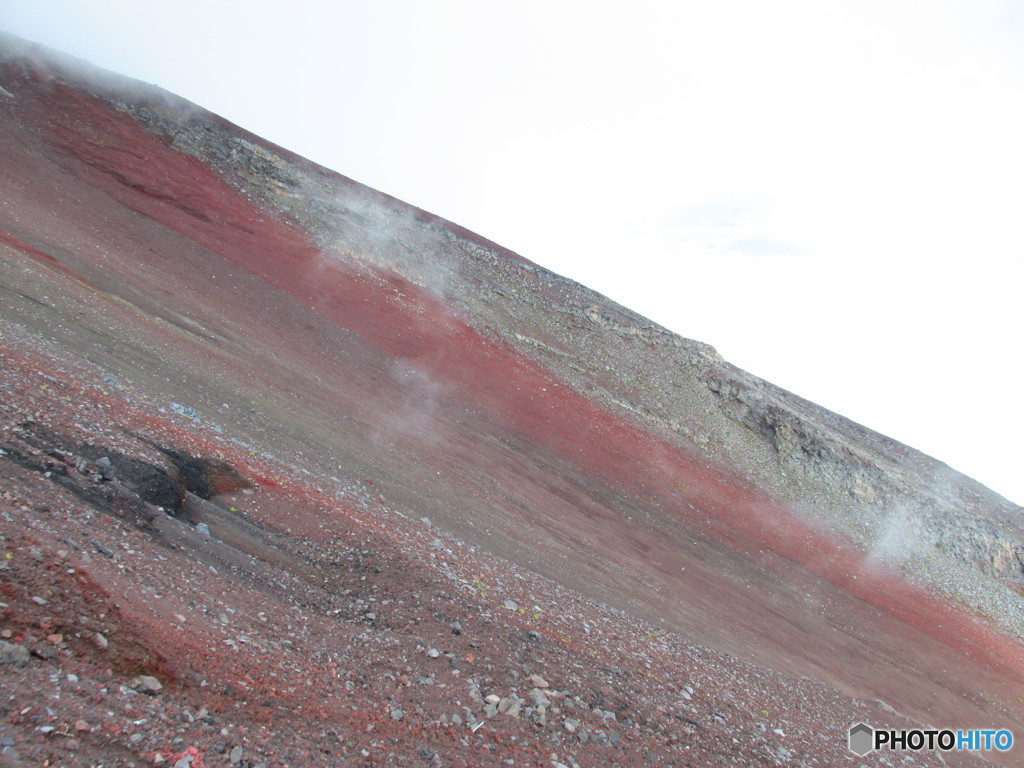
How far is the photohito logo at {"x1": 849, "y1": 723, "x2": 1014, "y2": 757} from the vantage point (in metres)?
10.7

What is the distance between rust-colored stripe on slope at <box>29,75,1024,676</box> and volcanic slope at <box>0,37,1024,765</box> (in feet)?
0.67

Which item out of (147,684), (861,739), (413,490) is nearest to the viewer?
(147,684)

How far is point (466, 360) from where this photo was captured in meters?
26.2

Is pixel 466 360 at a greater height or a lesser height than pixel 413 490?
greater

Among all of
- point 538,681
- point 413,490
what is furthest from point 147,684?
point 413,490

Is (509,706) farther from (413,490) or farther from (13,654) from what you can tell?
(413,490)

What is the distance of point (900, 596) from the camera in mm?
23125

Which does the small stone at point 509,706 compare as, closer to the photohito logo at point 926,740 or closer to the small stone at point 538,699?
the small stone at point 538,699

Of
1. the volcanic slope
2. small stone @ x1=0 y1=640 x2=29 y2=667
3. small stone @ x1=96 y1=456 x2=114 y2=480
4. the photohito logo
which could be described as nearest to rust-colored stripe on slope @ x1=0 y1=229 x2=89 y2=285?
the volcanic slope

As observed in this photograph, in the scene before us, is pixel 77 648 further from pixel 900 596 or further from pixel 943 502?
pixel 943 502

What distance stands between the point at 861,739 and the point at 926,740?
3.10 meters

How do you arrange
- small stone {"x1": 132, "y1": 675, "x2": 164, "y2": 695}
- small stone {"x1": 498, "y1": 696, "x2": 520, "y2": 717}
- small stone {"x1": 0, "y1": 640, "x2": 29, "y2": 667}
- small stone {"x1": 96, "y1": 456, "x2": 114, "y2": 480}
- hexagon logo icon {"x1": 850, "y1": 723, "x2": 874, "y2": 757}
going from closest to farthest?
1. small stone {"x1": 0, "y1": 640, "x2": 29, "y2": 667}
2. small stone {"x1": 132, "y1": 675, "x2": 164, "y2": 695}
3. small stone {"x1": 498, "y1": 696, "x2": 520, "y2": 717}
4. small stone {"x1": 96, "y1": 456, "x2": 114, "y2": 480}
5. hexagon logo icon {"x1": 850, "y1": 723, "x2": 874, "y2": 757}

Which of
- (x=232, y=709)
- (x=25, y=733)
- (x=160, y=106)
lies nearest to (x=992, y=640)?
(x=232, y=709)

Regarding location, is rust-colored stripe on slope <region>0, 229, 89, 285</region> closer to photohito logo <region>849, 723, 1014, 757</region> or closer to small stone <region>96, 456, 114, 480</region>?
small stone <region>96, 456, 114, 480</region>
